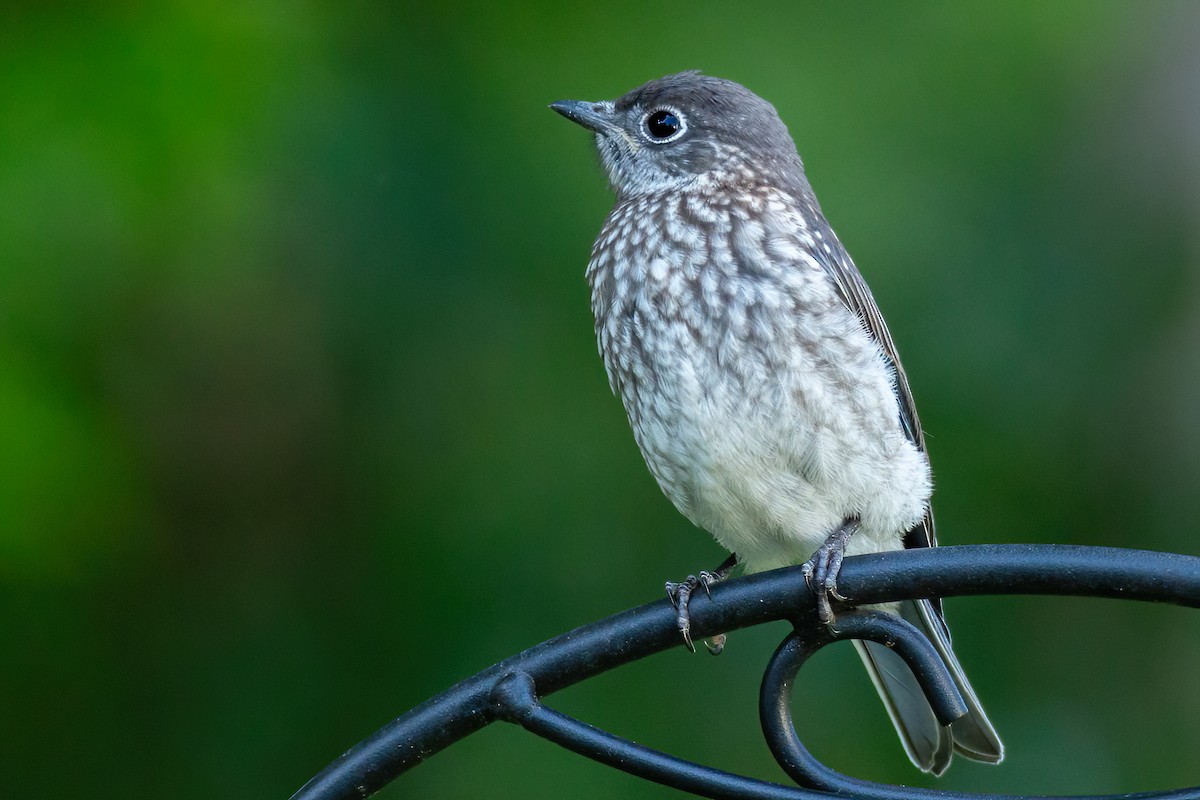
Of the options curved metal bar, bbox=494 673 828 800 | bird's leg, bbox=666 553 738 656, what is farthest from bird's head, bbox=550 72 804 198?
curved metal bar, bbox=494 673 828 800

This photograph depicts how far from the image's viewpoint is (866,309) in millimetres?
3482

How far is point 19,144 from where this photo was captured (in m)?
3.62

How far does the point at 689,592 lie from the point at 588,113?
1.60m

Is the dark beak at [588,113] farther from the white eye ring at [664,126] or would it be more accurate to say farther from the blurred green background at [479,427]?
the blurred green background at [479,427]

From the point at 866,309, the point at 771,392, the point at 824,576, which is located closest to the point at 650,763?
the point at 824,576

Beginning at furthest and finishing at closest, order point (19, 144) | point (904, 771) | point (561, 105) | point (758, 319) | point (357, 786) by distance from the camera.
→ point (904, 771) < point (561, 105) < point (19, 144) < point (758, 319) < point (357, 786)

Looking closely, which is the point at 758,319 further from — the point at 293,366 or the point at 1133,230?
the point at 1133,230

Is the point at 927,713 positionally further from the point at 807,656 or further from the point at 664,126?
the point at 664,126

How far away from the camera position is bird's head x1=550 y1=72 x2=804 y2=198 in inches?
154

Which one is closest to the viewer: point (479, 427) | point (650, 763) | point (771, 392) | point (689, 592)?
point (650, 763)

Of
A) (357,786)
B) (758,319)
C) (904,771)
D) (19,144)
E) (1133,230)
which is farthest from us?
(1133,230)

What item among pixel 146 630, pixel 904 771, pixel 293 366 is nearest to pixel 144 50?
pixel 293 366

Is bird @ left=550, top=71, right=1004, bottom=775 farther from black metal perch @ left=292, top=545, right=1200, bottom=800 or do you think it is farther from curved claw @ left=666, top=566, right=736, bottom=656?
black metal perch @ left=292, top=545, right=1200, bottom=800

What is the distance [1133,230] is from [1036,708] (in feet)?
5.21
